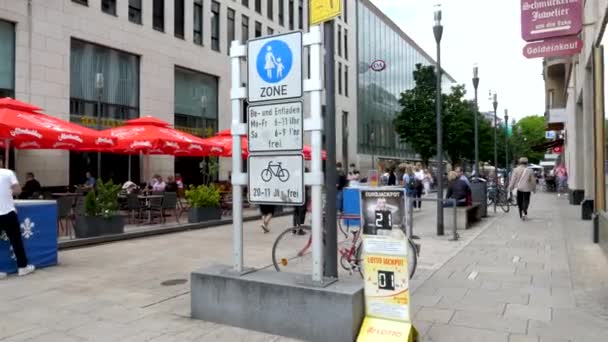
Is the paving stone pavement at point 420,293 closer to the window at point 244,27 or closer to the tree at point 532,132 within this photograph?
the window at point 244,27

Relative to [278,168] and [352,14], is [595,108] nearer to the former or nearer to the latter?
[278,168]

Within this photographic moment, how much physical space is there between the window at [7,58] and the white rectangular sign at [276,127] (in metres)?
15.7

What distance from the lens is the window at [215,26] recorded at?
2836 cm

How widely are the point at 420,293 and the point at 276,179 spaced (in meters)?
2.55

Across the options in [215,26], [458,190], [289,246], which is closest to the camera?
[289,246]

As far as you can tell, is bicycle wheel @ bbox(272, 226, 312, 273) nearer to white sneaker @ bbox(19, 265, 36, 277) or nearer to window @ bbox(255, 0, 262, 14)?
white sneaker @ bbox(19, 265, 36, 277)

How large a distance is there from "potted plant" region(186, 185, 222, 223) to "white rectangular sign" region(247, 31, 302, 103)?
9691mm

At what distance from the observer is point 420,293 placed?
6332 mm

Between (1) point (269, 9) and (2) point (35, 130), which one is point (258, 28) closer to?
(1) point (269, 9)

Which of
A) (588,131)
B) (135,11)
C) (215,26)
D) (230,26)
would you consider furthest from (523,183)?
(230,26)

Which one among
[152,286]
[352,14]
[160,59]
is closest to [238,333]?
[152,286]

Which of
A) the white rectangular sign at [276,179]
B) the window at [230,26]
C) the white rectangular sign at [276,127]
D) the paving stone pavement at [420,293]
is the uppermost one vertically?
the window at [230,26]

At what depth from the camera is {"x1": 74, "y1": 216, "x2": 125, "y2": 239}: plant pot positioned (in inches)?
429

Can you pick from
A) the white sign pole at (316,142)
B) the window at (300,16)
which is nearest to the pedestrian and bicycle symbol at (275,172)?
the white sign pole at (316,142)
